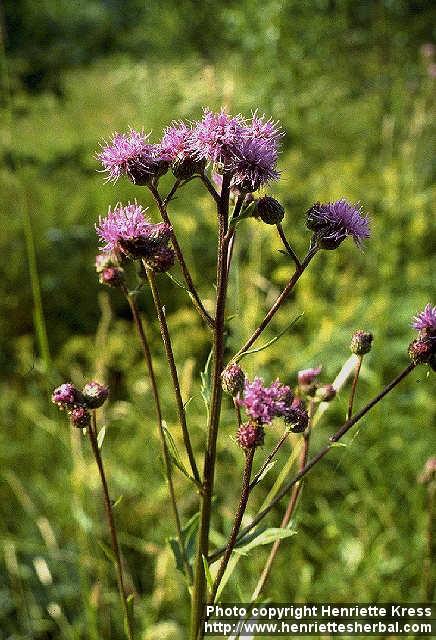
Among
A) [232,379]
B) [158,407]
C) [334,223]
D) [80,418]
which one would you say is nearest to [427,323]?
[334,223]

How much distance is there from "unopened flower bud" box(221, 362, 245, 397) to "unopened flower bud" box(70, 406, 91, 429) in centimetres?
22

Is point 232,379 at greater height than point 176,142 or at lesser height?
lesser

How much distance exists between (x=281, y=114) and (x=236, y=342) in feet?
6.73

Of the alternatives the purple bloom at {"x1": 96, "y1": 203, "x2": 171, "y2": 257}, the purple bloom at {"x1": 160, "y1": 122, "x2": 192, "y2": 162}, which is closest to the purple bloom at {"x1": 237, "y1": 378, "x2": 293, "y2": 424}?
the purple bloom at {"x1": 96, "y1": 203, "x2": 171, "y2": 257}

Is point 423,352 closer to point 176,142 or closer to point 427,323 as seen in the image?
point 427,323

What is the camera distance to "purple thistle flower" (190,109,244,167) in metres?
0.85

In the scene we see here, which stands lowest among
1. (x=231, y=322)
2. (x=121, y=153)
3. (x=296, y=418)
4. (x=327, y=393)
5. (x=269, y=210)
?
(x=296, y=418)

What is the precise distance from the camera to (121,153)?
94 cm

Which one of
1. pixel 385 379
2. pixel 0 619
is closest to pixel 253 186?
pixel 0 619

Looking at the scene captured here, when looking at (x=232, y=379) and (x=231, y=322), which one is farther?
(x=231, y=322)

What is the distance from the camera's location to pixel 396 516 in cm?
195

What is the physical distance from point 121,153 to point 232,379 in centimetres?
35

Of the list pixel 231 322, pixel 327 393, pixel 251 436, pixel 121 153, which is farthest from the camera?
pixel 231 322

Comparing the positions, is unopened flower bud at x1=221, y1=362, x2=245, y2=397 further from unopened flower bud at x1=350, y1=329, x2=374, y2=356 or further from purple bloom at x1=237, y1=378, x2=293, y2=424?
unopened flower bud at x1=350, y1=329, x2=374, y2=356
